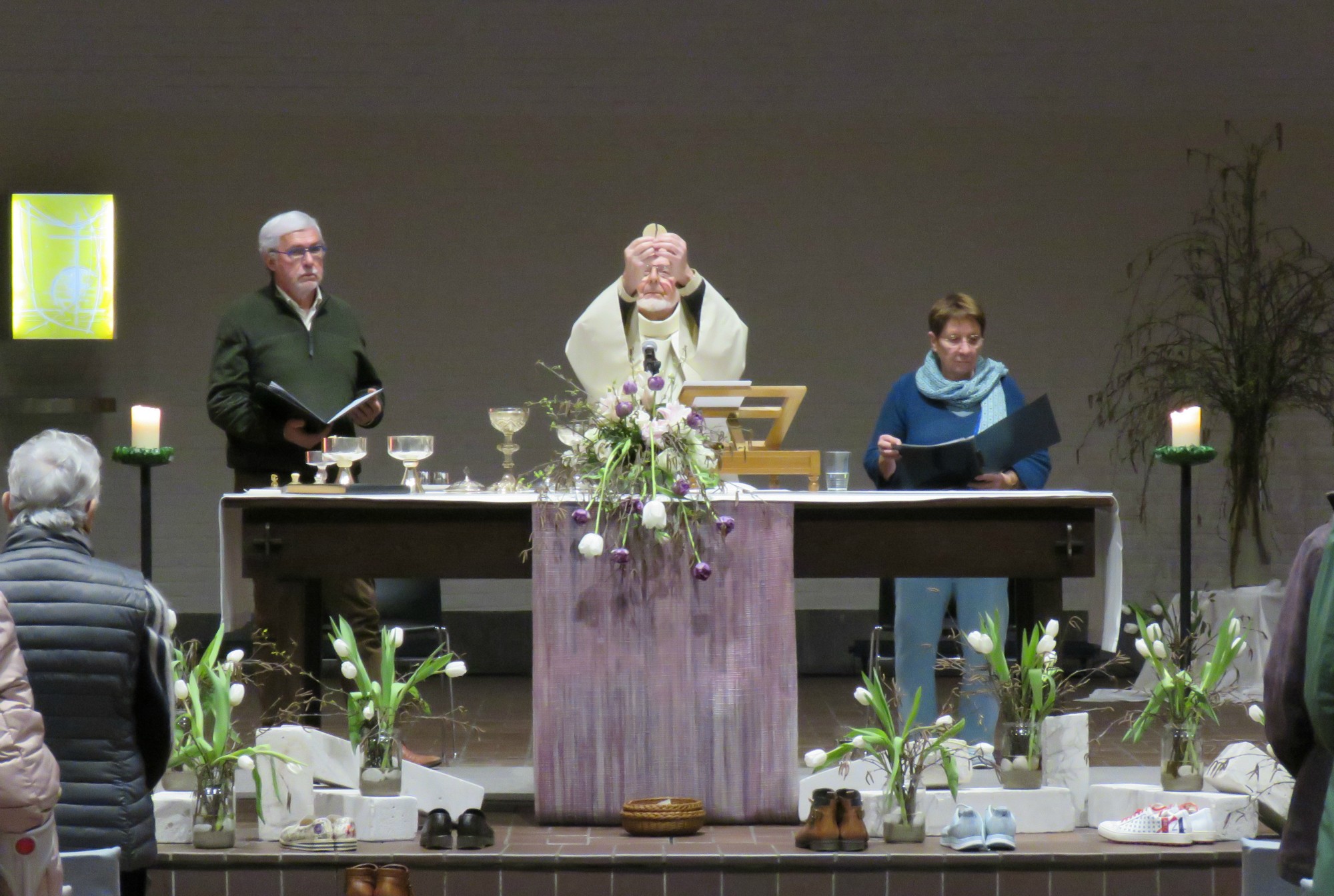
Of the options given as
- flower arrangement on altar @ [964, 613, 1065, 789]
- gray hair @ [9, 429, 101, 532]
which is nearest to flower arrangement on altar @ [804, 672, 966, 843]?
flower arrangement on altar @ [964, 613, 1065, 789]

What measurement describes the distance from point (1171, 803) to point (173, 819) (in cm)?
231

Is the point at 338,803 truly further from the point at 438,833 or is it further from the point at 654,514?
the point at 654,514

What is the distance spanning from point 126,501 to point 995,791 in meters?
4.84

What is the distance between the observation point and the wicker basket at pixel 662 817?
380 centimetres

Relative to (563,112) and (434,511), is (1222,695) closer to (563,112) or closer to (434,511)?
(434,511)

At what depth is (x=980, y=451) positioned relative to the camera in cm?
438

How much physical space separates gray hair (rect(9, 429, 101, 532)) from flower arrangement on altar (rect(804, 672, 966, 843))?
172 cm

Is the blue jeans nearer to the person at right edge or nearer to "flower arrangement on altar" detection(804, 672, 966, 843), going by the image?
"flower arrangement on altar" detection(804, 672, 966, 843)

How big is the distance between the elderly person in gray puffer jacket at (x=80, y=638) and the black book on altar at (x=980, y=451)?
213cm

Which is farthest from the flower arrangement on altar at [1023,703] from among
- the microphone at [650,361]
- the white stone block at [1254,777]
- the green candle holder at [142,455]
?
the green candle holder at [142,455]

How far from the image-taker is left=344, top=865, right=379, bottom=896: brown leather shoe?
11.1ft

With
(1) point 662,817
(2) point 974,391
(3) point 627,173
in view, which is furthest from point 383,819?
(3) point 627,173

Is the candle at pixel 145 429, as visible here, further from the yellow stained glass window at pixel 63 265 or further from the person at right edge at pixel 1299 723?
the yellow stained glass window at pixel 63 265

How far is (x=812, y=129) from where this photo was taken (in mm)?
7398
